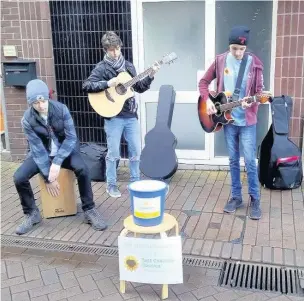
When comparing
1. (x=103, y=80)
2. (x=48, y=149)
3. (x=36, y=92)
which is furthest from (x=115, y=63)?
(x=48, y=149)

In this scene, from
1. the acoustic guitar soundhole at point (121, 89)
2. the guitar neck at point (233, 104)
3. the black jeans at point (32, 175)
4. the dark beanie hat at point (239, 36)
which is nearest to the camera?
the dark beanie hat at point (239, 36)

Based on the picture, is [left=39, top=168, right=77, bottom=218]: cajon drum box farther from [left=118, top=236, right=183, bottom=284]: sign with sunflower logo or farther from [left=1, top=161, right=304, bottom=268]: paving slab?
[left=118, top=236, right=183, bottom=284]: sign with sunflower logo

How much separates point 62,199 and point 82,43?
232 centimetres

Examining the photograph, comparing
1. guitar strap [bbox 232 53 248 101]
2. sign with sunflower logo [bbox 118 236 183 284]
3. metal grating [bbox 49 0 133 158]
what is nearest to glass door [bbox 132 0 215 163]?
metal grating [bbox 49 0 133 158]

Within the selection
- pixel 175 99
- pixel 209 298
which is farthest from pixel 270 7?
pixel 209 298

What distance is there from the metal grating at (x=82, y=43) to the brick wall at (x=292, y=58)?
185 cm

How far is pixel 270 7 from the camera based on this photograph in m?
5.45

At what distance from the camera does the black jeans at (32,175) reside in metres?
4.34

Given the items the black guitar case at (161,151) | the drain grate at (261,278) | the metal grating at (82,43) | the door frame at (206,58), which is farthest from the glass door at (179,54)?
the drain grate at (261,278)

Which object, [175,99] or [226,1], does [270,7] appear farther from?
[175,99]

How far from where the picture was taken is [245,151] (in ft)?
14.4

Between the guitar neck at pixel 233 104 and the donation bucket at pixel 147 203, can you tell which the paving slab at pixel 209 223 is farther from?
the guitar neck at pixel 233 104

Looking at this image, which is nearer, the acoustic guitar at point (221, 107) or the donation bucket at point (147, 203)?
the donation bucket at point (147, 203)

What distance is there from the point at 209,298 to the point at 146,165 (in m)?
2.30
